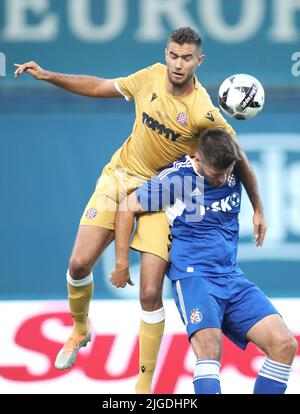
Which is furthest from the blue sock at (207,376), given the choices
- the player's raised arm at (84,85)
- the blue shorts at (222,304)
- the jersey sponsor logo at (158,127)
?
the player's raised arm at (84,85)

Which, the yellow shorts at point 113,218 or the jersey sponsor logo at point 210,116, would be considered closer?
the jersey sponsor logo at point 210,116

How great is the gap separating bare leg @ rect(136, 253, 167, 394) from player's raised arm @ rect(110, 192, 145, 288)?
0.12 m

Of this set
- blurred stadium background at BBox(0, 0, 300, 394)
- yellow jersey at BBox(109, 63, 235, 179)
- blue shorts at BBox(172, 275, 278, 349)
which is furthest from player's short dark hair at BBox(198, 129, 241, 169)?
blurred stadium background at BBox(0, 0, 300, 394)

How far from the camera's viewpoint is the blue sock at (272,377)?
680 centimetres

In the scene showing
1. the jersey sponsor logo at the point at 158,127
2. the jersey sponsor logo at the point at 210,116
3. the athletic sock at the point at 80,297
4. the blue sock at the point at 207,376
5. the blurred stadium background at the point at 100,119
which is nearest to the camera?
the blue sock at the point at 207,376

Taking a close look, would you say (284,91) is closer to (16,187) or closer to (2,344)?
(16,187)

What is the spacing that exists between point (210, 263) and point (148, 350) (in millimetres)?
664

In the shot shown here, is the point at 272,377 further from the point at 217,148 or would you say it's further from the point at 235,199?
the point at 217,148

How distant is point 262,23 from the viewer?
991 centimetres

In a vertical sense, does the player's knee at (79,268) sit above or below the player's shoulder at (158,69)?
below

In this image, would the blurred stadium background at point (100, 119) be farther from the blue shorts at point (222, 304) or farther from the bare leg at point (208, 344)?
the bare leg at point (208, 344)

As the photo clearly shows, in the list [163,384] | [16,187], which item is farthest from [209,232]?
[16,187]

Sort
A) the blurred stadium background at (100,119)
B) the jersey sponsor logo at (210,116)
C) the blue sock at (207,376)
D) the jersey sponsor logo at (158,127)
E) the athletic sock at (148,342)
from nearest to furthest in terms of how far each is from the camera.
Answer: the blue sock at (207,376), the jersey sponsor logo at (210,116), the jersey sponsor logo at (158,127), the athletic sock at (148,342), the blurred stadium background at (100,119)

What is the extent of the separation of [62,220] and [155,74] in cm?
282
